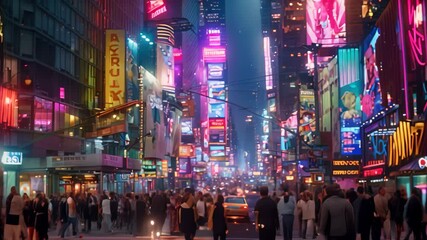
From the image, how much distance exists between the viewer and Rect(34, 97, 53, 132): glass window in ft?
152

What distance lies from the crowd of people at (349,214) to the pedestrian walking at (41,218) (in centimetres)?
752

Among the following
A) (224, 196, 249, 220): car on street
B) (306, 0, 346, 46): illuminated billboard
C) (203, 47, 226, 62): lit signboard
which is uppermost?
(203, 47, 226, 62): lit signboard

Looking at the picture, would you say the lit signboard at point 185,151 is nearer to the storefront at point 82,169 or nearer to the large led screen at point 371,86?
the large led screen at point 371,86

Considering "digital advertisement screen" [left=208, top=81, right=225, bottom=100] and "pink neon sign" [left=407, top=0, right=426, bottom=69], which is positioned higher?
"digital advertisement screen" [left=208, top=81, right=225, bottom=100]

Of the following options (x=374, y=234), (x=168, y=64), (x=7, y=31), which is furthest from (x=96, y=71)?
(x=374, y=234)

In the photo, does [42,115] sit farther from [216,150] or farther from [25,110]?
[216,150]

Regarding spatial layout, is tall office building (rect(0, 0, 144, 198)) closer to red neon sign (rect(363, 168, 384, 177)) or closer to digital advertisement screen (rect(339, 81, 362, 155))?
red neon sign (rect(363, 168, 384, 177))

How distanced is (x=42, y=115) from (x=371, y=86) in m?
23.4

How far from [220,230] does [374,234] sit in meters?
4.52

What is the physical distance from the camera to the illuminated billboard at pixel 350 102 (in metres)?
56.0

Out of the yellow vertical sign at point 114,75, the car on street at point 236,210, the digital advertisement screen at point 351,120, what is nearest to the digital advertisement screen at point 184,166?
the yellow vertical sign at point 114,75

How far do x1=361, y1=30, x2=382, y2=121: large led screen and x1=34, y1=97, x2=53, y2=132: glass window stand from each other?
74.9 ft

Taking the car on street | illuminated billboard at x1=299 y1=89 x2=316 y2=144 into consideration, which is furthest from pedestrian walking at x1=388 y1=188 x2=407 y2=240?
illuminated billboard at x1=299 y1=89 x2=316 y2=144

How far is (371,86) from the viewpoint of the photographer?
47688mm
